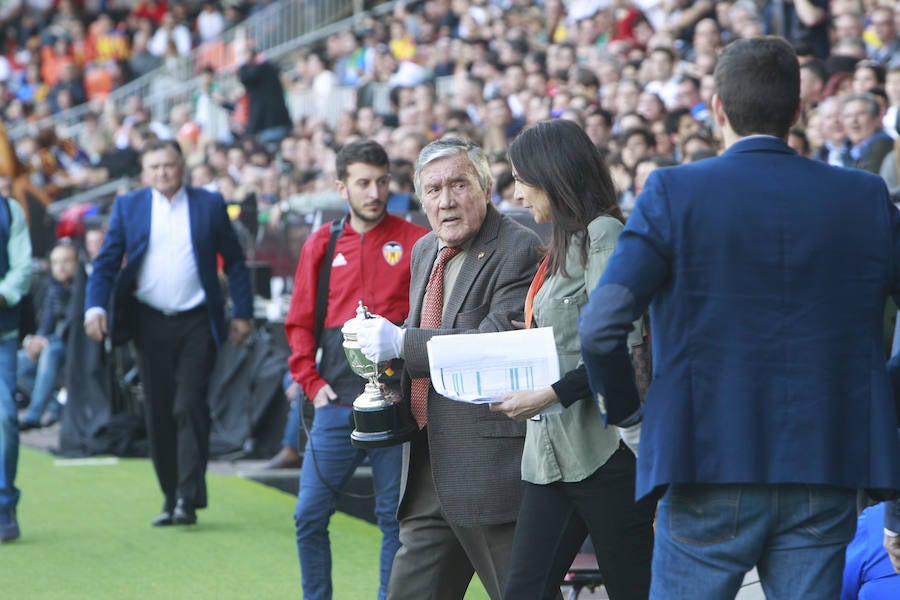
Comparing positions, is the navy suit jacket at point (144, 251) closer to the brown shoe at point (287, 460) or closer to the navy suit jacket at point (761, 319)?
the brown shoe at point (287, 460)

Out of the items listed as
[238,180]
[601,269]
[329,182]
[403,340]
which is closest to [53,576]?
[403,340]

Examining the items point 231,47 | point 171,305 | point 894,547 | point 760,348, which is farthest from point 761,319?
point 231,47

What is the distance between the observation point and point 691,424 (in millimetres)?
2785

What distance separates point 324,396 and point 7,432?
2.39 meters

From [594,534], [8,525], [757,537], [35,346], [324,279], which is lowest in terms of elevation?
[8,525]

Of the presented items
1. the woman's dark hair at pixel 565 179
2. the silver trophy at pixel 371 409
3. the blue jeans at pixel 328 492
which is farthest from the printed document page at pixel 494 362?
the blue jeans at pixel 328 492

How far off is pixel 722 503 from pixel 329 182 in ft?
36.8

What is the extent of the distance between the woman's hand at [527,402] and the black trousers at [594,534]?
0.22m

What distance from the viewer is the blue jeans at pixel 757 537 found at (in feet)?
9.07

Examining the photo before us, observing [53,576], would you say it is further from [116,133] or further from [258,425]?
[116,133]

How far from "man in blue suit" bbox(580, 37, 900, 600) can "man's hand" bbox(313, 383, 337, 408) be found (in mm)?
2593

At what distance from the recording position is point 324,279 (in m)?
5.42

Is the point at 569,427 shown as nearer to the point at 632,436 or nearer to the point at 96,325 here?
the point at 632,436

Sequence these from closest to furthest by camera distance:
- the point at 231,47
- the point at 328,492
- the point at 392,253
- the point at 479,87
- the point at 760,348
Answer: the point at 760,348, the point at 328,492, the point at 392,253, the point at 479,87, the point at 231,47
